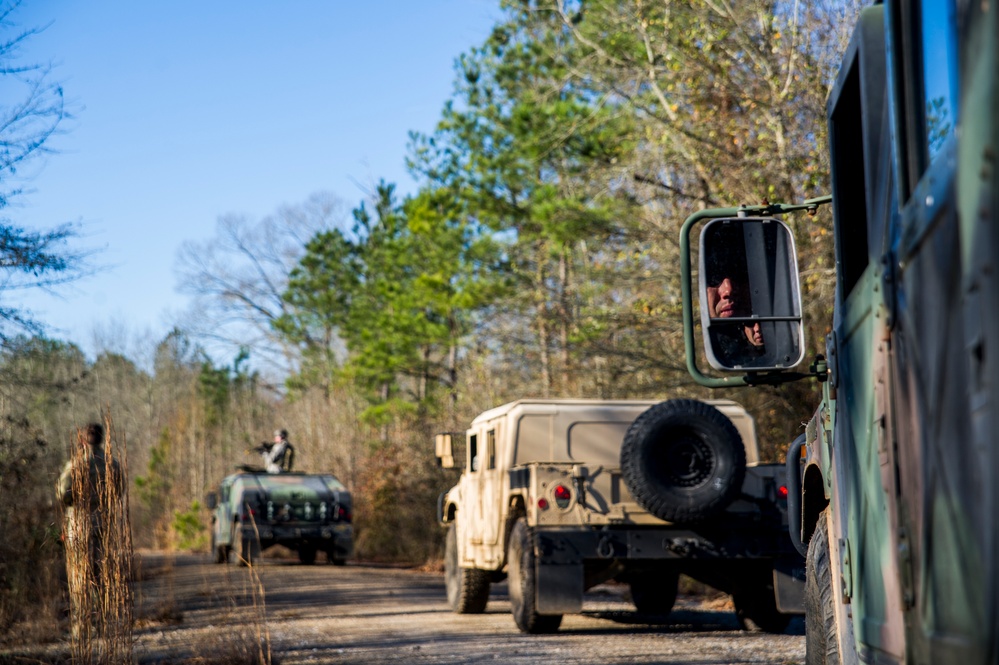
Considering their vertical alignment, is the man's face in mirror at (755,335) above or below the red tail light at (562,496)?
above

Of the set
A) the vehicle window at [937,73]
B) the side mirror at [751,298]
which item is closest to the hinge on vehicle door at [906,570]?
the vehicle window at [937,73]

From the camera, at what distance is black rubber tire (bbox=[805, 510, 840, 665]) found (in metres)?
4.29

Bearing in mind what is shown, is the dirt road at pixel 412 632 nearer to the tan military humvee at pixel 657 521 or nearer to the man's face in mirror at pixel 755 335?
the tan military humvee at pixel 657 521

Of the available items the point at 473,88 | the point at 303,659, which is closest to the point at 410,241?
the point at 473,88

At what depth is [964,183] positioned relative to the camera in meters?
2.00

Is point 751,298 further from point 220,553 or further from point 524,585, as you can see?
point 220,553

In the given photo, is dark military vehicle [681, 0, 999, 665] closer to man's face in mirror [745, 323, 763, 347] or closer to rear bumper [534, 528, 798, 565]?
man's face in mirror [745, 323, 763, 347]

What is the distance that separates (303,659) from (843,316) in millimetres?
6503

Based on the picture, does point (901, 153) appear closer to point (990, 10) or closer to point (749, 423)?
point (990, 10)

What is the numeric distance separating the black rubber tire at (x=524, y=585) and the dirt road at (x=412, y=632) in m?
0.13

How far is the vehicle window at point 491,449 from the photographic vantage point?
1213 cm

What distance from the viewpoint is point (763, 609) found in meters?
10.7

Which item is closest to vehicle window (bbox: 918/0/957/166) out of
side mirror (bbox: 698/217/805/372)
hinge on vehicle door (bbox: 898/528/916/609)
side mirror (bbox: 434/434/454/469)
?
hinge on vehicle door (bbox: 898/528/916/609)

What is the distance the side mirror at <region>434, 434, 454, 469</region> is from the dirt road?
63.0 inches
